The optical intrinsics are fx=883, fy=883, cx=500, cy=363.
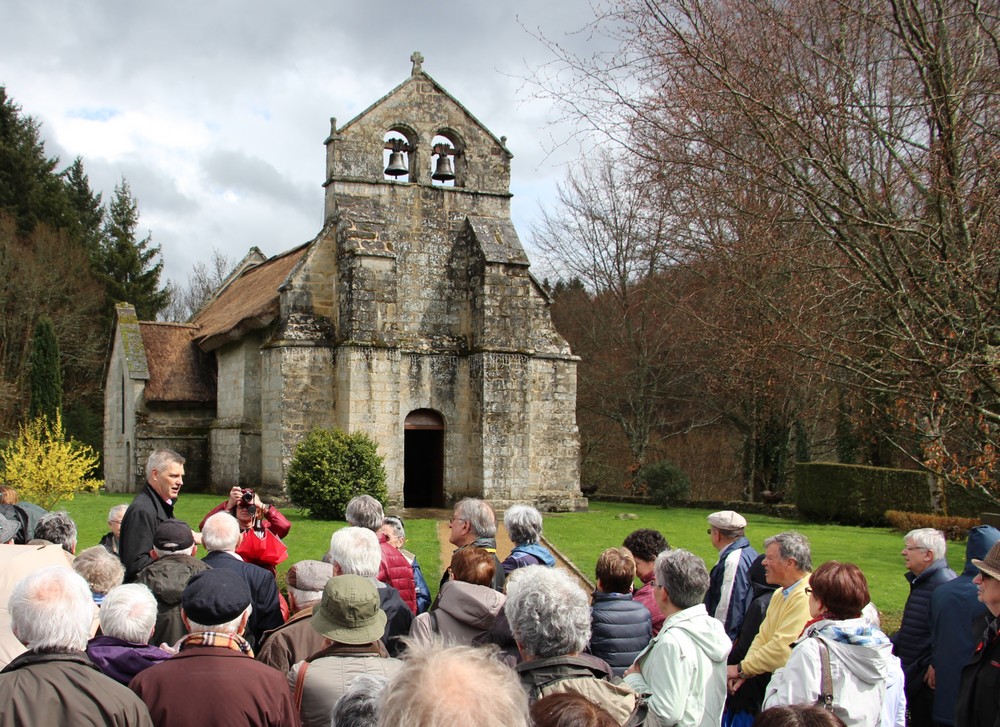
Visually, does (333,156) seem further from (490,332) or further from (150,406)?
(150,406)

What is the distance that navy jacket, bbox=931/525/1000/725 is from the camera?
16.7 ft

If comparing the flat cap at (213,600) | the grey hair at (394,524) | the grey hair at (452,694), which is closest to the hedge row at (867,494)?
the grey hair at (394,524)

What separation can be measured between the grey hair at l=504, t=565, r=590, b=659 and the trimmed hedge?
1924 centimetres

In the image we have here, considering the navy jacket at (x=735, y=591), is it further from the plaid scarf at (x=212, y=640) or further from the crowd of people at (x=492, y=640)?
the plaid scarf at (x=212, y=640)

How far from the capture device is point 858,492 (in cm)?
2117

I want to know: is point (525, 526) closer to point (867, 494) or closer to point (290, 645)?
point (290, 645)

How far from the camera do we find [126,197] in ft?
147

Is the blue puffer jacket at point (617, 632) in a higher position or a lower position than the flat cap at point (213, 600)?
lower

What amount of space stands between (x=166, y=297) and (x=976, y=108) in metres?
43.6

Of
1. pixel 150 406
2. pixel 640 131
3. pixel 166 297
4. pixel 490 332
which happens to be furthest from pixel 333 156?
pixel 166 297

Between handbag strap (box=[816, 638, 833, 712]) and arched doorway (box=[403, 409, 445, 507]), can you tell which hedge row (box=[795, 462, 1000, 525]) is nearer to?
arched doorway (box=[403, 409, 445, 507])

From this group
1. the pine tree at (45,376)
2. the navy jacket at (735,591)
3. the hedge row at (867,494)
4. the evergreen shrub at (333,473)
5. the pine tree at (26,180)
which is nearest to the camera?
the navy jacket at (735,591)

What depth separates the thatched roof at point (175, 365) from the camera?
961 inches

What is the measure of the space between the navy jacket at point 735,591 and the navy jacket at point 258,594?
283 centimetres
